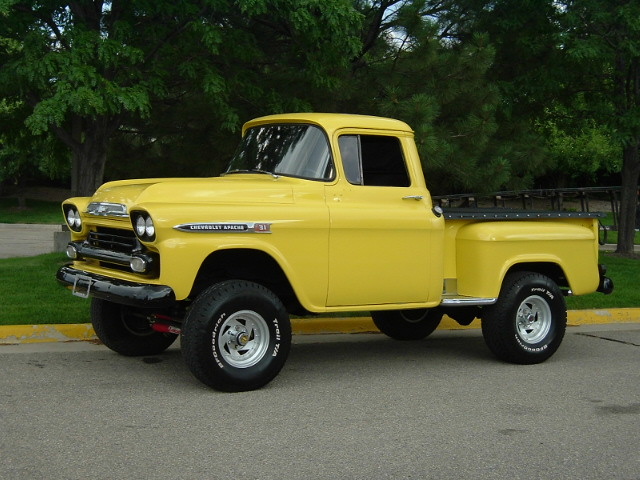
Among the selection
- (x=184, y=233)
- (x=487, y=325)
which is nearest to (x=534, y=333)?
(x=487, y=325)

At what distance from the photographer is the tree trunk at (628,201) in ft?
59.0

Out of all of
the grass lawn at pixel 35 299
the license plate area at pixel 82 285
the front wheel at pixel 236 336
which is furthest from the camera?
the grass lawn at pixel 35 299

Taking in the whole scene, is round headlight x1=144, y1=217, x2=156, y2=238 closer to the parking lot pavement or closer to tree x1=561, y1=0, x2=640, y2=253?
tree x1=561, y1=0, x2=640, y2=253

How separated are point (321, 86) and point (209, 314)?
23.5 ft

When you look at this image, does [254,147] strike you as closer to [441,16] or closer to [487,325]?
[487,325]

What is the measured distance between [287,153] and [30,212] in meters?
31.4

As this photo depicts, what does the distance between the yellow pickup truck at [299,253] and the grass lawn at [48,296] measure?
56.4 inches

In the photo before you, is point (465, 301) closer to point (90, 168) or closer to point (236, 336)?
point (236, 336)

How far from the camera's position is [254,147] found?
7828 millimetres

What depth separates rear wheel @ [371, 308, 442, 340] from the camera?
9.07 m

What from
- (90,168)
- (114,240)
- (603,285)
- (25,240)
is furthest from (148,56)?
(25,240)

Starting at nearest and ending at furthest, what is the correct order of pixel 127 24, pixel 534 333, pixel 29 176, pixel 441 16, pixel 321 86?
1. pixel 534 333
2. pixel 127 24
3. pixel 321 86
4. pixel 441 16
5. pixel 29 176

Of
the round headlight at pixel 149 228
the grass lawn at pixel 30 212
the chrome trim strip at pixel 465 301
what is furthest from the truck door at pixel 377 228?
the grass lawn at pixel 30 212

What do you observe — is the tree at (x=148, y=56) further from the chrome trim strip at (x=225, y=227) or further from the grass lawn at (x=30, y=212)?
the grass lawn at (x=30, y=212)
